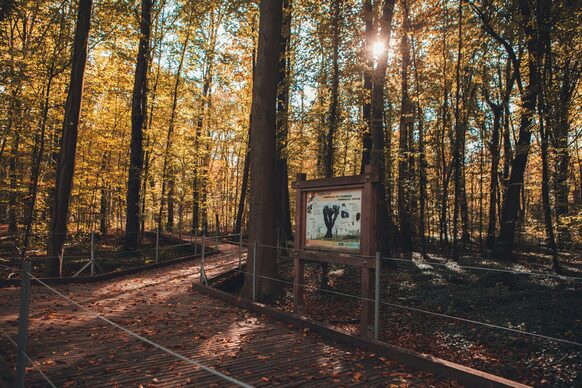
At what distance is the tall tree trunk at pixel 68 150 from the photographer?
1084cm

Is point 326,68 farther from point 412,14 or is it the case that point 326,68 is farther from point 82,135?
point 82,135

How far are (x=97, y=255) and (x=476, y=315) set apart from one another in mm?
14355

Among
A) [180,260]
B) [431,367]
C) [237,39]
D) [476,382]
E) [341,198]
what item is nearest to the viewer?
[476,382]

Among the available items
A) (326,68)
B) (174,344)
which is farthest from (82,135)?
(174,344)

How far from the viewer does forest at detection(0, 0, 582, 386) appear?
25.7 ft

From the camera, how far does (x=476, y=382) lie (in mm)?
4293

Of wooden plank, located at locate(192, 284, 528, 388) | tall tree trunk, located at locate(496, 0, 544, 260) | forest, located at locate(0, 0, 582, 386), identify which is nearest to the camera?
wooden plank, located at locate(192, 284, 528, 388)

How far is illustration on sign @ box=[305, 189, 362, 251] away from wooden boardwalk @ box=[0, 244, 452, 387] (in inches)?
60.8

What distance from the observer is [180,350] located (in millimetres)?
5242

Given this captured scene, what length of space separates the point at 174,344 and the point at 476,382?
12.9 feet

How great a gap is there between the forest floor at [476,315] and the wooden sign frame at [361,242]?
31.0 inches

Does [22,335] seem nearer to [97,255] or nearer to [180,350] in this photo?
[180,350]

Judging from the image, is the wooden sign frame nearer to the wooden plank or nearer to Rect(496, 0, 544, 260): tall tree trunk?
the wooden plank

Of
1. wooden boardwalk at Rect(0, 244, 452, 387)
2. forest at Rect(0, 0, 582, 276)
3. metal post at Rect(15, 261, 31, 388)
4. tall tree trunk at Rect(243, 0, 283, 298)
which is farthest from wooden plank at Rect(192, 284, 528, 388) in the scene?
metal post at Rect(15, 261, 31, 388)
